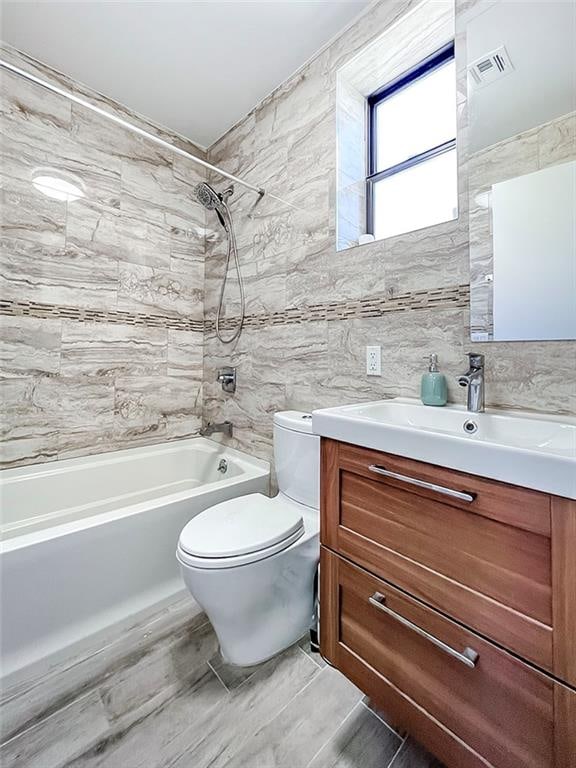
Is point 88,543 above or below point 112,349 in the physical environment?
below

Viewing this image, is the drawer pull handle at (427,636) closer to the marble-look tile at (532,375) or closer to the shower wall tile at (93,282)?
the marble-look tile at (532,375)

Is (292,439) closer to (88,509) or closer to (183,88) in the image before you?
(88,509)

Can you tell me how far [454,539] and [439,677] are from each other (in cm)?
32

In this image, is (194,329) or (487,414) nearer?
(487,414)

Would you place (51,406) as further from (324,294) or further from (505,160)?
(505,160)

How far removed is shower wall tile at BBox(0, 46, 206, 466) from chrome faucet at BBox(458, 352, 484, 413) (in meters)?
1.83

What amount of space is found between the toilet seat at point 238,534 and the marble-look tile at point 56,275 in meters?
1.46

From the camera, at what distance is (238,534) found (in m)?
1.17

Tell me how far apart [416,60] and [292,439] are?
177cm

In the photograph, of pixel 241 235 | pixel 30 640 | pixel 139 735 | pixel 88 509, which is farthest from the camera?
pixel 241 235

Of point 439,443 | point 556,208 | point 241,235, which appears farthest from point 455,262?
point 241,235

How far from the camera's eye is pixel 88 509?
191 centimetres

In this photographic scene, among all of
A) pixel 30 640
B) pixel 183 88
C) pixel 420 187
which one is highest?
pixel 183 88

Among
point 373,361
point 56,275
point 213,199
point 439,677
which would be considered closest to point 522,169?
point 373,361
